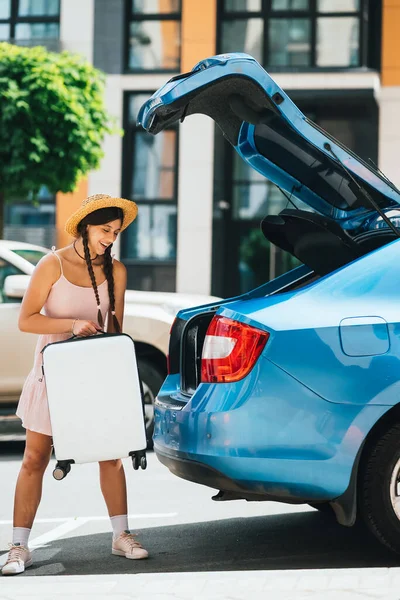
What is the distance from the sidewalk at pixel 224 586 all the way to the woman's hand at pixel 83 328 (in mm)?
1114

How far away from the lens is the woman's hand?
5219 millimetres

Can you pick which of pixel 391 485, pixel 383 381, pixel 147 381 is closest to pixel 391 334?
pixel 383 381

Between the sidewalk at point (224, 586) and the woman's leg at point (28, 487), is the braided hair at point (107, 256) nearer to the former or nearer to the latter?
the woman's leg at point (28, 487)

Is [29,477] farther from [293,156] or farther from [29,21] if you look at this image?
[29,21]

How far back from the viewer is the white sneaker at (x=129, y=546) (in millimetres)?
5543

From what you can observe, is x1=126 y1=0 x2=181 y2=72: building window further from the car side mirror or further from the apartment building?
the car side mirror

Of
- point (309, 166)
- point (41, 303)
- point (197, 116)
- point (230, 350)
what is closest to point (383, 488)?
point (230, 350)

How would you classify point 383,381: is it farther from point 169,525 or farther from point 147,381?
point 147,381

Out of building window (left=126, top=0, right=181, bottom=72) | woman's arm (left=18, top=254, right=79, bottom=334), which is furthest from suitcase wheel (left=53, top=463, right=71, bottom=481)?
building window (left=126, top=0, right=181, bottom=72)

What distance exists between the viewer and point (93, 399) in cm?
513

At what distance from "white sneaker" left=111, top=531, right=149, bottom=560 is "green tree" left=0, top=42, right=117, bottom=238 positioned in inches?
547

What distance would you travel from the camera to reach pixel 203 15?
23.7 m

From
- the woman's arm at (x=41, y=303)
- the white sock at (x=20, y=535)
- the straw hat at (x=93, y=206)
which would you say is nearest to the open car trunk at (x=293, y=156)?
the straw hat at (x=93, y=206)

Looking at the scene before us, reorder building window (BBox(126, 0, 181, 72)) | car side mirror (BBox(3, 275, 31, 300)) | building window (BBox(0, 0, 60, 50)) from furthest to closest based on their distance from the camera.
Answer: building window (BBox(0, 0, 60, 50)) → building window (BBox(126, 0, 181, 72)) → car side mirror (BBox(3, 275, 31, 300))
